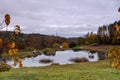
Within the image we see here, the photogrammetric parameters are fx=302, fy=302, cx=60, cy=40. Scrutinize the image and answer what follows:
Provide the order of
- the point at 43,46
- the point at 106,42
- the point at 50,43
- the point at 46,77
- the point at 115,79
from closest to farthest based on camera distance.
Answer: the point at 115,79 → the point at 46,77 → the point at 106,42 → the point at 43,46 → the point at 50,43

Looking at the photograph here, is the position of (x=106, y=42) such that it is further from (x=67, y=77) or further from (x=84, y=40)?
(x=67, y=77)

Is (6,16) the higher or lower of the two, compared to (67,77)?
higher

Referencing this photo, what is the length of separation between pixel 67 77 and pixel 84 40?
585 ft

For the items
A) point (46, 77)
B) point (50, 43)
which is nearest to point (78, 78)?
point (46, 77)

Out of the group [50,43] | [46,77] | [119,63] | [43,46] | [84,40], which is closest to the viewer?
[119,63]

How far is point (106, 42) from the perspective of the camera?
5330 inches

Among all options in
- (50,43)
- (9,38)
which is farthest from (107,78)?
(50,43)

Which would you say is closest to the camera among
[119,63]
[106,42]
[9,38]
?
[119,63]

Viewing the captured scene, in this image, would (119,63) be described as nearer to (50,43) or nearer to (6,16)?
(6,16)

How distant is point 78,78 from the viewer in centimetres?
2091

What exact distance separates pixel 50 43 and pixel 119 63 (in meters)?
173

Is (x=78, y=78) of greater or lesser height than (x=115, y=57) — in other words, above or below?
below

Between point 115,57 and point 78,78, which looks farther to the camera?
point 78,78

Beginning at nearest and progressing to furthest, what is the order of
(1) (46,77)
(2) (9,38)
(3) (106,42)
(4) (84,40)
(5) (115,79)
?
(2) (9,38) → (5) (115,79) → (1) (46,77) → (3) (106,42) → (4) (84,40)
